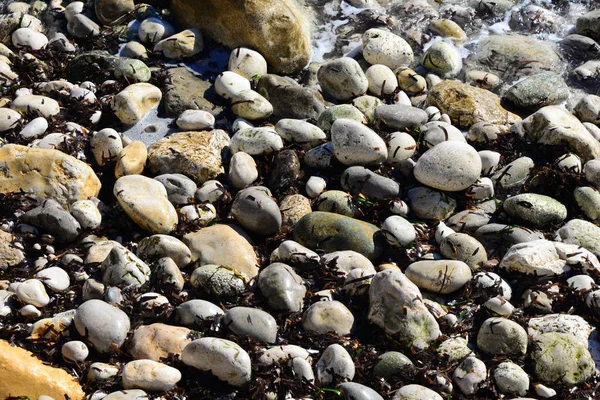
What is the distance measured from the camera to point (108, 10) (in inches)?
290

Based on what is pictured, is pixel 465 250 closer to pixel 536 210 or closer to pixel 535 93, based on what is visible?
pixel 536 210

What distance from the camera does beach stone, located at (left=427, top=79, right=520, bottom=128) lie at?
6.79m

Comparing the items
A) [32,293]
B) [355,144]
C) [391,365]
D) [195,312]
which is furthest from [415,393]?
[32,293]

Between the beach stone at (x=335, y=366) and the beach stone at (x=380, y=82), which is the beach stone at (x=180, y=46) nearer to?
the beach stone at (x=380, y=82)

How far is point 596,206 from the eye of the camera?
5.84 m

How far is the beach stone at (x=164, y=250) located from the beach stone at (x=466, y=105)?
2.99 metres

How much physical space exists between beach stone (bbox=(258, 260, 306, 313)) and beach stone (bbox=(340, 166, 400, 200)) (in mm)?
1181

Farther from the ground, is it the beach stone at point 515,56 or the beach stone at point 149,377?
the beach stone at point 515,56

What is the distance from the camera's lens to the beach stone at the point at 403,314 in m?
4.60

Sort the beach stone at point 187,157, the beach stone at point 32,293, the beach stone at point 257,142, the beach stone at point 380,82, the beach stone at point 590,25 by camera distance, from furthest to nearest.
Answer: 1. the beach stone at point 590,25
2. the beach stone at point 380,82
3. the beach stone at point 257,142
4. the beach stone at point 187,157
5. the beach stone at point 32,293

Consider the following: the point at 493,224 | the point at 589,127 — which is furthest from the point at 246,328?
the point at 589,127

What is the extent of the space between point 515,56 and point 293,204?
3.59m

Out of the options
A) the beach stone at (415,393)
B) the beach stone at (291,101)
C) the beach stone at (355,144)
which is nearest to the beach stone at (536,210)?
the beach stone at (355,144)

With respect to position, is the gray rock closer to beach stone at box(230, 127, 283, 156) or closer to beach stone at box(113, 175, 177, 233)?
beach stone at box(113, 175, 177, 233)
